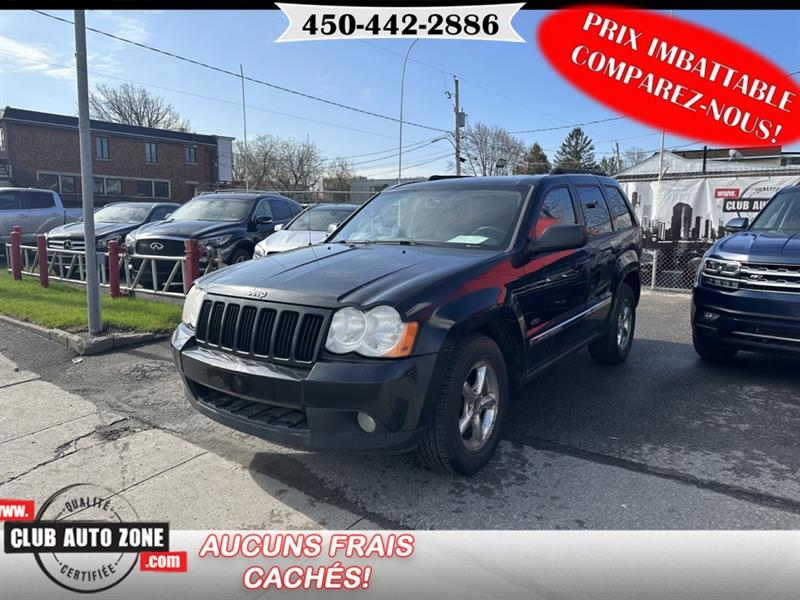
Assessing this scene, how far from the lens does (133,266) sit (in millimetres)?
8945

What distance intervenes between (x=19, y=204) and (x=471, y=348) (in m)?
15.6

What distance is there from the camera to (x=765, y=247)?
4.90 metres

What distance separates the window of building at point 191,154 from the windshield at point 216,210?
114 ft

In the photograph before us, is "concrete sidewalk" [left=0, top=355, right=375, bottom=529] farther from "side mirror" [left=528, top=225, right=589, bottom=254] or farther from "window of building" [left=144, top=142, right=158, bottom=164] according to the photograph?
"window of building" [left=144, top=142, right=158, bottom=164]

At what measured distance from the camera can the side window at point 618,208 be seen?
5.51 meters

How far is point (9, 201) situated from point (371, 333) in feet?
50.7

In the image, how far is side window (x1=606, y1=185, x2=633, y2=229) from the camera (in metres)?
5.51

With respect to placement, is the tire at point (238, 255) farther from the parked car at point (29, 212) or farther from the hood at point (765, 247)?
the parked car at point (29, 212)

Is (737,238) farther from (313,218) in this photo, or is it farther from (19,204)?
(19,204)

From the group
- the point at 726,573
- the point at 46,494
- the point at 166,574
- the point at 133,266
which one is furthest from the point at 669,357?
the point at 133,266

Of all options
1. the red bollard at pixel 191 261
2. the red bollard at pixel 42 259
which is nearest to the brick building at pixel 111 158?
the red bollard at pixel 42 259

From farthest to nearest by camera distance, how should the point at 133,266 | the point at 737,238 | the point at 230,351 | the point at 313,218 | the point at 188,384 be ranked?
the point at 313,218 < the point at 133,266 < the point at 737,238 < the point at 188,384 < the point at 230,351

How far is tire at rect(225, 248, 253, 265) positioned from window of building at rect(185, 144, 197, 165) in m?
36.3

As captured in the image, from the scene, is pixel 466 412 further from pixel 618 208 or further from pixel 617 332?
pixel 618 208
